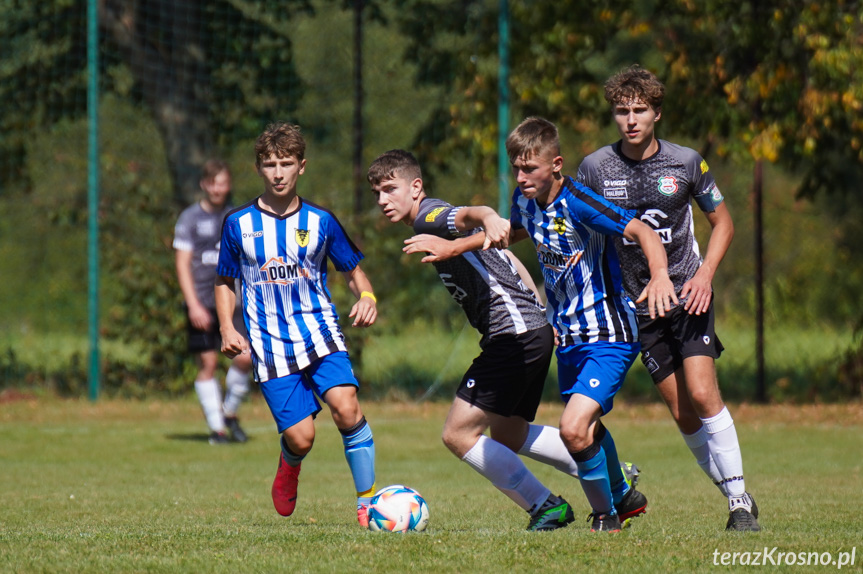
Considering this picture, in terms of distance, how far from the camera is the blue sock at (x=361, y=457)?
5.43m

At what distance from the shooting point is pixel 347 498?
6727 millimetres

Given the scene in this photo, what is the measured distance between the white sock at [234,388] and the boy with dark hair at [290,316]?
3602 millimetres

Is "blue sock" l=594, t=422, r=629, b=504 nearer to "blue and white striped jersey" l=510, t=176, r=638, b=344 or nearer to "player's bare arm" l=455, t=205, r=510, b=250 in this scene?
"blue and white striped jersey" l=510, t=176, r=638, b=344

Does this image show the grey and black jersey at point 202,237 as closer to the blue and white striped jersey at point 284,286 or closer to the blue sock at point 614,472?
the blue and white striped jersey at point 284,286

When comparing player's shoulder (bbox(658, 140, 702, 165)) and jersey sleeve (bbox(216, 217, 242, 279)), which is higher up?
player's shoulder (bbox(658, 140, 702, 165))

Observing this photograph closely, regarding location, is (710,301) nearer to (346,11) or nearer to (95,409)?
(95,409)

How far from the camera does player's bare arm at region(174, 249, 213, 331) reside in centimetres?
868

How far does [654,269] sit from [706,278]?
34 cm

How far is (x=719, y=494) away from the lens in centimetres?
670

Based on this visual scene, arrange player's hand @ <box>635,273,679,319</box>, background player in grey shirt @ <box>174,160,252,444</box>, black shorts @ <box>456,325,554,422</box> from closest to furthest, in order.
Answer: player's hand @ <box>635,273,679,319</box>
black shorts @ <box>456,325,554,422</box>
background player in grey shirt @ <box>174,160,252,444</box>

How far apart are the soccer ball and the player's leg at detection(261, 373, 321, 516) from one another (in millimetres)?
544

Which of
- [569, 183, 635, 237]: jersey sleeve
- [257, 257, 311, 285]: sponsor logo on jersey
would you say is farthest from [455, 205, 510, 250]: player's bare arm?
[257, 257, 311, 285]: sponsor logo on jersey

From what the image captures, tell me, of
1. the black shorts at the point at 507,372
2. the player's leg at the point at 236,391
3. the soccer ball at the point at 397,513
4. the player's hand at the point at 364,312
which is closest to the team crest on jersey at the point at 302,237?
the player's hand at the point at 364,312

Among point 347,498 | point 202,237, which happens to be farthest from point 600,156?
point 202,237
